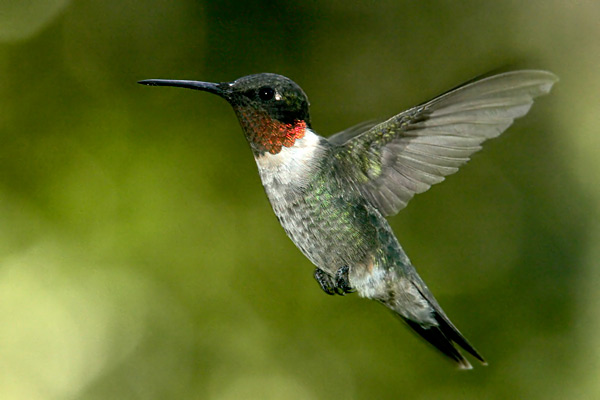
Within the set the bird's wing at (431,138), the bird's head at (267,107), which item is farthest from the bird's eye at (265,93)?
the bird's wing at (431,138)

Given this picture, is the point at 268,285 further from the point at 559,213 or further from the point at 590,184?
the point at 590,184

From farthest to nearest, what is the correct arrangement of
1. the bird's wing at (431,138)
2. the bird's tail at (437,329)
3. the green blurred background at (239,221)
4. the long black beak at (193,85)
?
the green blurred background at (239,221), the bird's tail at (437,329), the bird's wing at (431,138), the long black beak at (193,85)

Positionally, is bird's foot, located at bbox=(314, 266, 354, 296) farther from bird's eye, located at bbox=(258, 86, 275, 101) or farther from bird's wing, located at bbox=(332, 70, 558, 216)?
bird's eye, located at bbox=(258, 86, 275, 101)

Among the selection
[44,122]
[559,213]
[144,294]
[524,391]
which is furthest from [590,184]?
[44,122]

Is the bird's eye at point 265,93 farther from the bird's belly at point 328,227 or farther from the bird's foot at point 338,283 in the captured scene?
the bird's foot at point 338,283

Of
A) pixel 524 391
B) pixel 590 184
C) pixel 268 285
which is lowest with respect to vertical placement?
pixel 524 391

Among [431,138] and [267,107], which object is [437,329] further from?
[267,107]

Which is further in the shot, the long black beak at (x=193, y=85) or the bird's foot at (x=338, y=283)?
the bird's foot at (x=338, y=283)
